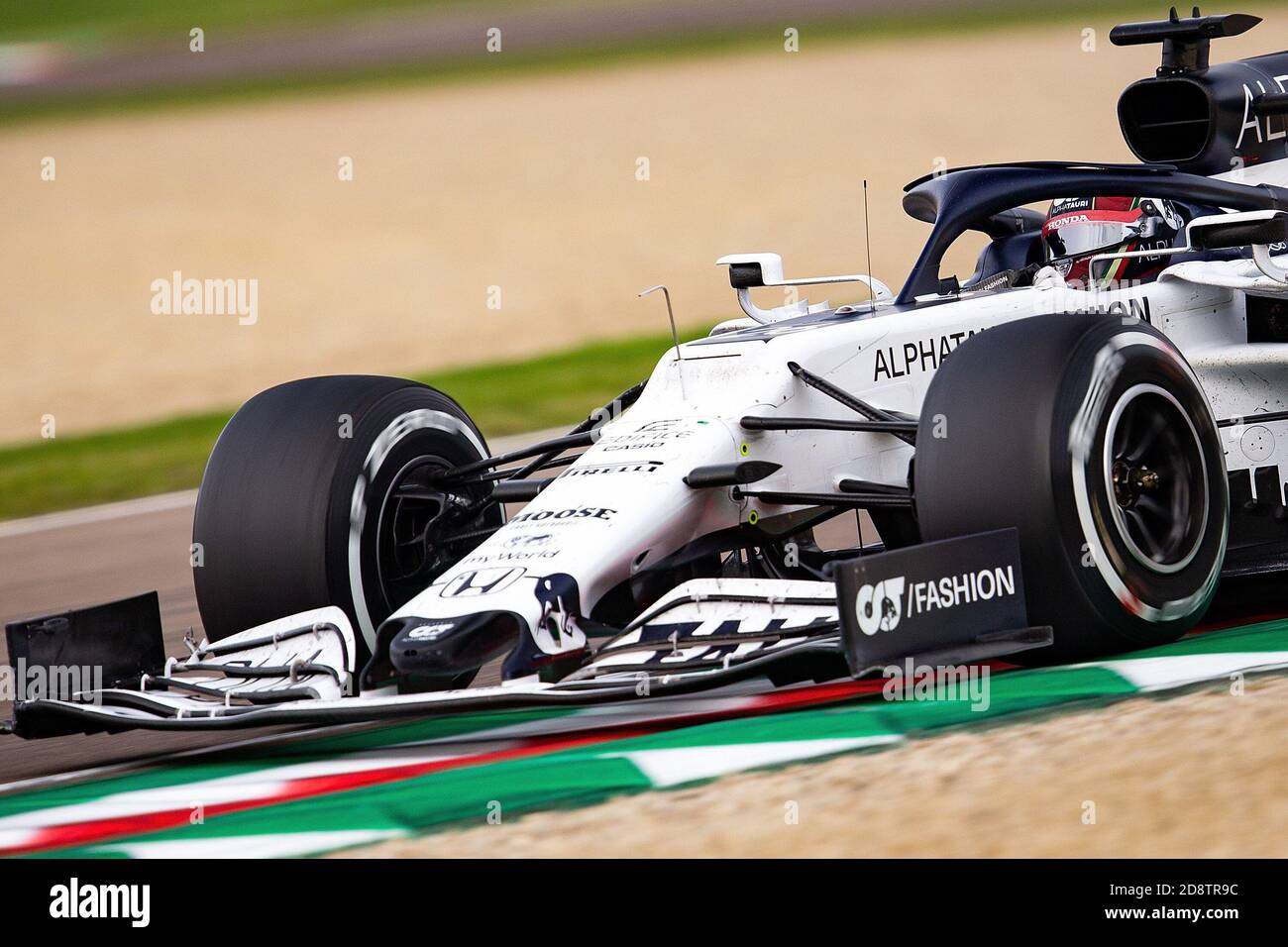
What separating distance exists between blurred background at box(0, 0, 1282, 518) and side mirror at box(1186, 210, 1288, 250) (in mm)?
1037

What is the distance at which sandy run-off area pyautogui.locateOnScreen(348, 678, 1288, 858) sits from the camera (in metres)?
4.11

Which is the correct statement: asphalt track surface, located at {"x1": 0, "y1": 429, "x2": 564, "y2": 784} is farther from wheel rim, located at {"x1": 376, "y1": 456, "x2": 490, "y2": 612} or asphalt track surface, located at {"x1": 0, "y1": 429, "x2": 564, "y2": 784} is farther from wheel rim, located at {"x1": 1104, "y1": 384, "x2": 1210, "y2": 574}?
wheel rim, located at {"x1": 1104, "y1": 384, "x2": 1210, "y2": 574}

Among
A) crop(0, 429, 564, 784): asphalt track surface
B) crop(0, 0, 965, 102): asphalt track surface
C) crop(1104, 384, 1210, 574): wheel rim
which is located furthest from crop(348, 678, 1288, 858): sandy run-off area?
crop(0, 0, 965, 102): asphalt track surface

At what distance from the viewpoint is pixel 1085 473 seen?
17.9 feet

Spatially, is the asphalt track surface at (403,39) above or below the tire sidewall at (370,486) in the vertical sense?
above

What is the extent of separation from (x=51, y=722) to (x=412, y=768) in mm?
1127

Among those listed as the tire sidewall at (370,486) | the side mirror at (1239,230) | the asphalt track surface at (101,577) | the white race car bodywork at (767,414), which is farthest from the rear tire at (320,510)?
the side mirror at (1239,230)

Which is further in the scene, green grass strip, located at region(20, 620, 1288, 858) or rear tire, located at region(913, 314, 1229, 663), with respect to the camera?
rear tire, located at region(913, 314, 1229, 663)

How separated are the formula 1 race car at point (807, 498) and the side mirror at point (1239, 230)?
0.04 ft

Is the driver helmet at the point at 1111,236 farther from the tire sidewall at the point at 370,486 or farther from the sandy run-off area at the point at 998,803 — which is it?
the sandy run-off area at the point at 998,803

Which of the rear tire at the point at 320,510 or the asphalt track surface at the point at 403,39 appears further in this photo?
the asphalt track surface at the point at 403,39

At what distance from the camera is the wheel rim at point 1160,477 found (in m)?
5.77

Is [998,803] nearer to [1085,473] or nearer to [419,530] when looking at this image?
[1085,473]

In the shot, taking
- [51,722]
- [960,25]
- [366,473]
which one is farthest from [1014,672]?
[960,25]
